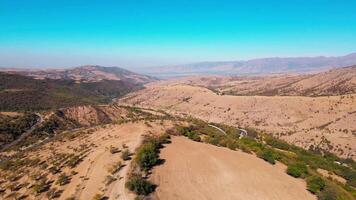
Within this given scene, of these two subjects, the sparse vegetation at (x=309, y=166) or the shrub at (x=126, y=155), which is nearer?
the sparse vegetation at (x=309, y=166)

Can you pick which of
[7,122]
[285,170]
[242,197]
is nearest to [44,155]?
[242,197]

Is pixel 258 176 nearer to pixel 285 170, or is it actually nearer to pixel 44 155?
pixel 285 170

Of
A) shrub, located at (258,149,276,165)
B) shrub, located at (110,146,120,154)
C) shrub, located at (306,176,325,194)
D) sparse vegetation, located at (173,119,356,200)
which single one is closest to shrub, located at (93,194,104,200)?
shrub, located at (110,146,120,154)

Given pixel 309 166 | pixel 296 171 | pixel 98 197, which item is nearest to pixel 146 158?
pixel 98 197

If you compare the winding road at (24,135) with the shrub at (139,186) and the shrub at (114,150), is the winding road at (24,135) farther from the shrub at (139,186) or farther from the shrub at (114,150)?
the shrub at (139,186)

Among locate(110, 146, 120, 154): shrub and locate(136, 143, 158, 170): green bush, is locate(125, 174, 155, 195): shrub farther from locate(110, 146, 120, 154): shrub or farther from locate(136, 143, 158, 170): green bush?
locate(110, 146, 120, 154): shrub

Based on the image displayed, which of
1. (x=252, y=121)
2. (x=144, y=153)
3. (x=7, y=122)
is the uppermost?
(x=144, y=153)

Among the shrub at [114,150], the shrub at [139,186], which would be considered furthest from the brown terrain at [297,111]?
the shrub at [139,186]
